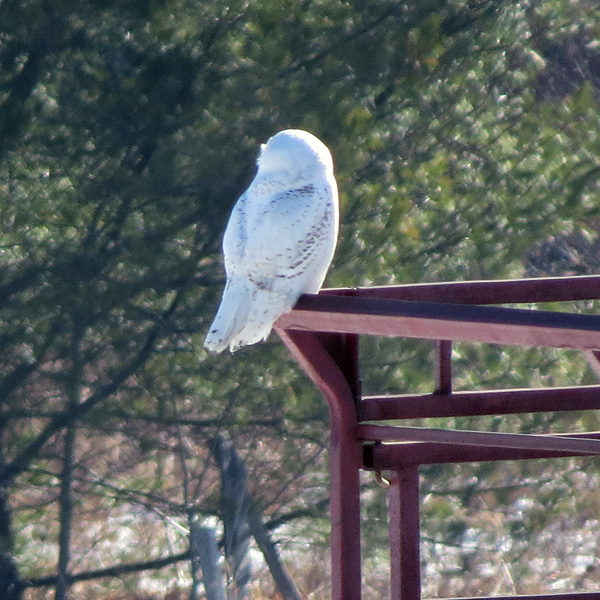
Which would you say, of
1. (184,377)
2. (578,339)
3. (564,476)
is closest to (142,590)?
(184,377)

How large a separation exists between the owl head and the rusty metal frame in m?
1.20

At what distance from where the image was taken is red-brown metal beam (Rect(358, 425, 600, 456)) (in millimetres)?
1420

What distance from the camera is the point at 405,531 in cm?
162

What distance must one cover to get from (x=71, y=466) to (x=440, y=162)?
2254 mm

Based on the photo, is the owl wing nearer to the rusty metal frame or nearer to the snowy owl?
the snowy owl

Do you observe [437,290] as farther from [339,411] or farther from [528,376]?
[528,376]

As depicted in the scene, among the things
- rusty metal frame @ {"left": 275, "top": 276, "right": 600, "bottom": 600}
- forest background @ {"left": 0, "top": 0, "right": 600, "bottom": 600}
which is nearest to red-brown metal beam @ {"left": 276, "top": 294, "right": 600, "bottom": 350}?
rusty metal frame @ {"left": 275, "top": 276, "right": 600, "bottom": 600}

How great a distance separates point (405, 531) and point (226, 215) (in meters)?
3.19

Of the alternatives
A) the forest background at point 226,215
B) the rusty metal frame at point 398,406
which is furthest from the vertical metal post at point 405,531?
the forest background at point 226,215

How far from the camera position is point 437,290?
1605 millimetres

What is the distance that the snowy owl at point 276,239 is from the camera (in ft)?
8.15

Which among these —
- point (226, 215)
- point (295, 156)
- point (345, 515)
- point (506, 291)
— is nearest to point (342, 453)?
point (345, 515)

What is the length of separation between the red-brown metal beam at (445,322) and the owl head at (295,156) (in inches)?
55.1

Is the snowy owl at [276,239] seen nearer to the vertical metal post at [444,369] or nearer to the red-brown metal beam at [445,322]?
the vertical metal post at [444,369]
